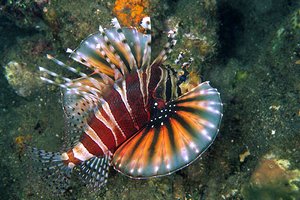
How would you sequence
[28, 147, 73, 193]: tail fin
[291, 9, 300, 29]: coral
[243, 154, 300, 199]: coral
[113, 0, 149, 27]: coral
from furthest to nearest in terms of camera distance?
[113, 0, 149, 27]: coral
[291, 9, 300, 29]: coral
[28, 147, 73, 193]: tail fin
[243, 154, 300, 199]: coral

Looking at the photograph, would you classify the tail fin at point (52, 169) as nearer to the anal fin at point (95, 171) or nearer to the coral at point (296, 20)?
the anal fin at point (95, 171)

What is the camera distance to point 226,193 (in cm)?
372

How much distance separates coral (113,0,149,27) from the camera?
15.8ft

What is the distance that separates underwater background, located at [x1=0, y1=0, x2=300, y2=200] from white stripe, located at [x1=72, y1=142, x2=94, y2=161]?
67cm

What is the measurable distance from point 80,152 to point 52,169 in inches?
17.5

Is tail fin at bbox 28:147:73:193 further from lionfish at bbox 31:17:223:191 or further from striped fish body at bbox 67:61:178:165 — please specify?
striped fish body at bbox 67:61:178:165

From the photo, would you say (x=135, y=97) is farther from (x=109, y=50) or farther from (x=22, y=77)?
(x=22, y=77)

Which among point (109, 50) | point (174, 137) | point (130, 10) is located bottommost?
point (174, 137)

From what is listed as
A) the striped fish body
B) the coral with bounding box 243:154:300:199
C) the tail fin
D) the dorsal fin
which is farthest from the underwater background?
the dorsal fin

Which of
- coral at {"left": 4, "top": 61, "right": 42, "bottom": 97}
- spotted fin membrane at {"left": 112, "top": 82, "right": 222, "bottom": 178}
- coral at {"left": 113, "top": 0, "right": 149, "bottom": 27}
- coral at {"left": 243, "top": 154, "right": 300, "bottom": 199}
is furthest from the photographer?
coral at {"left": 4, "top": 61, "right": 42, "bottom": 97}

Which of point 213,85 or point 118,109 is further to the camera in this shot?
point 213,85

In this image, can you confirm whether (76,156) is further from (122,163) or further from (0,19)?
(0,19)

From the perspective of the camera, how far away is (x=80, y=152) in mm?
3479

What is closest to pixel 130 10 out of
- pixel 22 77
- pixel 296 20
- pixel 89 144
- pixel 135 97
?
pixel 135 97
